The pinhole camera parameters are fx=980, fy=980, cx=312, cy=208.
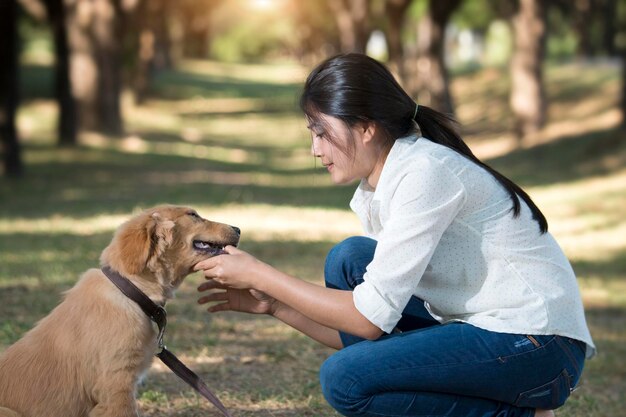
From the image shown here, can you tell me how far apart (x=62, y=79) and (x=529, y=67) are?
448 inches

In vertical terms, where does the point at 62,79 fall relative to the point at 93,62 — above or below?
below

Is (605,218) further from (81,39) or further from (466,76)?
(466,76)

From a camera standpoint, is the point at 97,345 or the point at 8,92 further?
the point at 8,92

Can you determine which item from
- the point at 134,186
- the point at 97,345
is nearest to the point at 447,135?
the point at 97,345

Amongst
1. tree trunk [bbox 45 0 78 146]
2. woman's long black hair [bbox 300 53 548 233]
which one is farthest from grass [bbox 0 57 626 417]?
woman's long black hair [bbox 300 53 548 233]

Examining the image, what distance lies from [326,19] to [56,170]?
44.1m

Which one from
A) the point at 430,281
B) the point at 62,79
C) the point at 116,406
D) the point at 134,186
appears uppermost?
the point at 430,281

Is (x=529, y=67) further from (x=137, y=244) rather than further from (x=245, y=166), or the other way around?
(x=137, y=244)

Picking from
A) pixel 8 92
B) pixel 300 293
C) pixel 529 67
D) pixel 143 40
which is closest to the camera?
pixel 300 293

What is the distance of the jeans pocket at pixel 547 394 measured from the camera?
4090 mm

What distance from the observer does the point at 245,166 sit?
22906mm

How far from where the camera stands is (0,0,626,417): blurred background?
683cm

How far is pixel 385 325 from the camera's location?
393 centimetres

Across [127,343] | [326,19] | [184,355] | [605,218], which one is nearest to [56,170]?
[605,218]
